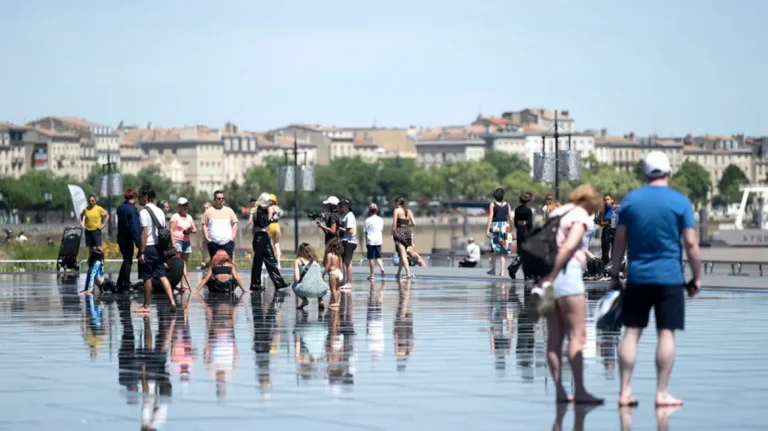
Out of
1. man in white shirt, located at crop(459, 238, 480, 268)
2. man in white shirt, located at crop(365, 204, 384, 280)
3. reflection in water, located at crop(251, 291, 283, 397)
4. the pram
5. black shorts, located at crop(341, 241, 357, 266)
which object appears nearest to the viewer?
reflection in water, located at crop(251, 291, 283, 397)

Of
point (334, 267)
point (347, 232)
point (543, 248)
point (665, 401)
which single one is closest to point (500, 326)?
point (334, 267)

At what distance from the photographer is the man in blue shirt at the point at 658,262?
11203 mm

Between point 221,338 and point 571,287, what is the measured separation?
19.8 ft

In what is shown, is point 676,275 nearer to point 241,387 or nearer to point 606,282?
point 241,387

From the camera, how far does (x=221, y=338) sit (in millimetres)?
17016

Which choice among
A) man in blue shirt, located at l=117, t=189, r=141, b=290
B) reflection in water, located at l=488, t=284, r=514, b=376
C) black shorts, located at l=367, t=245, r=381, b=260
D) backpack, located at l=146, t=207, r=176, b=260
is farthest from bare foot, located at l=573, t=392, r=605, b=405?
black shorts, located at l=367, t=245, r=381, b=260

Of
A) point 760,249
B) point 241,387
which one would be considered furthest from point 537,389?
point 760,249

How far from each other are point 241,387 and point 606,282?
1568 centimetres

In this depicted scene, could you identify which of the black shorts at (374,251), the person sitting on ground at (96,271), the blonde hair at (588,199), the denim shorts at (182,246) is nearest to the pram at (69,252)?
the black shorts at (374,251)

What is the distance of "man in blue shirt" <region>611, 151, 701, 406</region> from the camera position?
36.8 ft

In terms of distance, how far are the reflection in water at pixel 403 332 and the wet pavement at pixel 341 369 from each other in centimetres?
3

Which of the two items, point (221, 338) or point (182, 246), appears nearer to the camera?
point (221, 338)

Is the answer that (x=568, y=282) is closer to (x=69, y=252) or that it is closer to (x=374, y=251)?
(x=374, y=251)

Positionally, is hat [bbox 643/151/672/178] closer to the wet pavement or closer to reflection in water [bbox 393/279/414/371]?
the wet pavement
